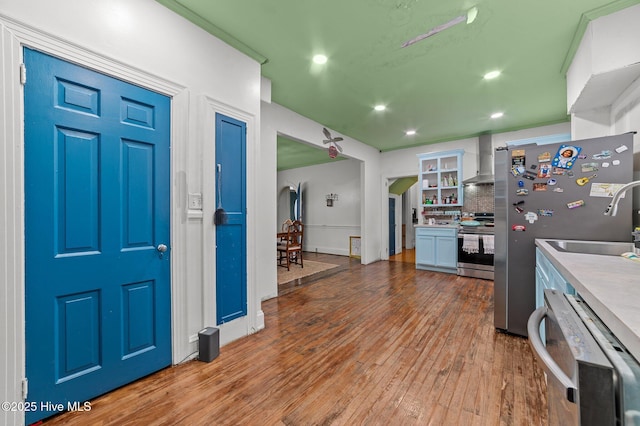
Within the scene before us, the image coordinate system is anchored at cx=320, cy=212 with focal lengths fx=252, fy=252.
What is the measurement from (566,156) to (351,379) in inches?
98.6

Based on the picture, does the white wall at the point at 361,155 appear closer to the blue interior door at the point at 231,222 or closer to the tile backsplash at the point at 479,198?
the blue interior door at the point at 231,222

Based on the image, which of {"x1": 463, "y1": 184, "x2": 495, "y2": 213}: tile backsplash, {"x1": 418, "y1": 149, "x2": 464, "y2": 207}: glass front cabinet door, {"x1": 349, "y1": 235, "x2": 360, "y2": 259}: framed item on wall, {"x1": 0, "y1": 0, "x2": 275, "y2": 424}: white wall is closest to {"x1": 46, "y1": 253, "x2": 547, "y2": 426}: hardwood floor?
{"x1": 0, "y1": 0, "x2": 275, "y2": 424}: white wall

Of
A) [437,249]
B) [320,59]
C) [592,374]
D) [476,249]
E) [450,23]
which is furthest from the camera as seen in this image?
[437,249]

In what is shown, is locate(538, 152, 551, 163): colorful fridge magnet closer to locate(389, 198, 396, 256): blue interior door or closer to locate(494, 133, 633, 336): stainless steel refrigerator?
locate(494, 133, 633, 336): stainless steel refrigerator

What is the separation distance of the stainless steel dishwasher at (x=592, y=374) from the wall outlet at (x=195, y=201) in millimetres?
2167

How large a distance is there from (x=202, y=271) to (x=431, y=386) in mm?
1908

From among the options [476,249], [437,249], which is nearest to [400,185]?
[437,249]

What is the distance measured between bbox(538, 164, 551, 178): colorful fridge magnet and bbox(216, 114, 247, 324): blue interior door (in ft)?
8.82

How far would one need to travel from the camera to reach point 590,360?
22.4 inches

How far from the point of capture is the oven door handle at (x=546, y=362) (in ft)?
2.06

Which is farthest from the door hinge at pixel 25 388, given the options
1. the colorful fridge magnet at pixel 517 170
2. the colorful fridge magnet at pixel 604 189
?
the colorful fridge magnet at pixel 604 189

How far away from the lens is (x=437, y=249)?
5137 mm

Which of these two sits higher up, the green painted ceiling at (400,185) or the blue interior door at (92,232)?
the green painted ceiling at (400,185)

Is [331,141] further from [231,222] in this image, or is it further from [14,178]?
[14,178]
